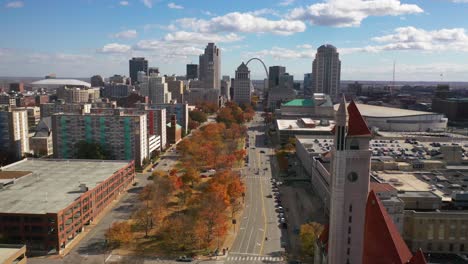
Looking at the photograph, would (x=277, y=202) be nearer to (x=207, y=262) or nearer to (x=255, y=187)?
(x=255, y=187)

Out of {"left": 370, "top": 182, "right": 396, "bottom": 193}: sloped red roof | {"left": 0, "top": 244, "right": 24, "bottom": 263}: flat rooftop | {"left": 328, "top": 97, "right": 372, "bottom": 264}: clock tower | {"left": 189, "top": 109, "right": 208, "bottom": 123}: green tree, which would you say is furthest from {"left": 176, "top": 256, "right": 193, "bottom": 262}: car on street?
{"left": 189, "top": 109, "right": 208, "bottom": 123}: green tree

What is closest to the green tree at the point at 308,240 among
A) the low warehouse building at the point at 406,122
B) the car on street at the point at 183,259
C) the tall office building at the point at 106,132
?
the car on street at the point at 183,259

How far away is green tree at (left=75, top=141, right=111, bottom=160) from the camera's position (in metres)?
85.1

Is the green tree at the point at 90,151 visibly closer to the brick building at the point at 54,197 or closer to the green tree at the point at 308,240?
the brick building at the point at 54,197

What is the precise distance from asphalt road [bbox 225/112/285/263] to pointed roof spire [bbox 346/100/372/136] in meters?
19.3

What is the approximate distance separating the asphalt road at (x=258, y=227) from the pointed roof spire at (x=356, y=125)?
1926cm

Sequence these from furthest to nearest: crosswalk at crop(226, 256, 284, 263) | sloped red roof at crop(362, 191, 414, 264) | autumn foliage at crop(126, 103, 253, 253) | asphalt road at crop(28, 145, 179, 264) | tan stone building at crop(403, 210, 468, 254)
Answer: autumn foliage at crop(126, 103, 253, 253) < tan stone building at crop(403, 210, 468, 254) < crosswalk at crop(226, 256, 284, 263) < asphalt road at crop(28, 145, 179, 264) < sloped red roof at crop(362, 191, 414, 264)

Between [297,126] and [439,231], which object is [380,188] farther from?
[297,126]

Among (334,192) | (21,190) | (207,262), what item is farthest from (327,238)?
(21,190)

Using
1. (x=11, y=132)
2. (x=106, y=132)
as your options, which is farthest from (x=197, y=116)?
(x=11, y=132)

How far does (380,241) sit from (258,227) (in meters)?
27.4

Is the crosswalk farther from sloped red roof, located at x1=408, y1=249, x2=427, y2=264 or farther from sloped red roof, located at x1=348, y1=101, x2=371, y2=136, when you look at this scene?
sloped red roof, located at x1=408, y1=249, x2=427, y2=264

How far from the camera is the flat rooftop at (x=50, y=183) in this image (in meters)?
51.1

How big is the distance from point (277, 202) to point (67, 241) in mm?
30881
